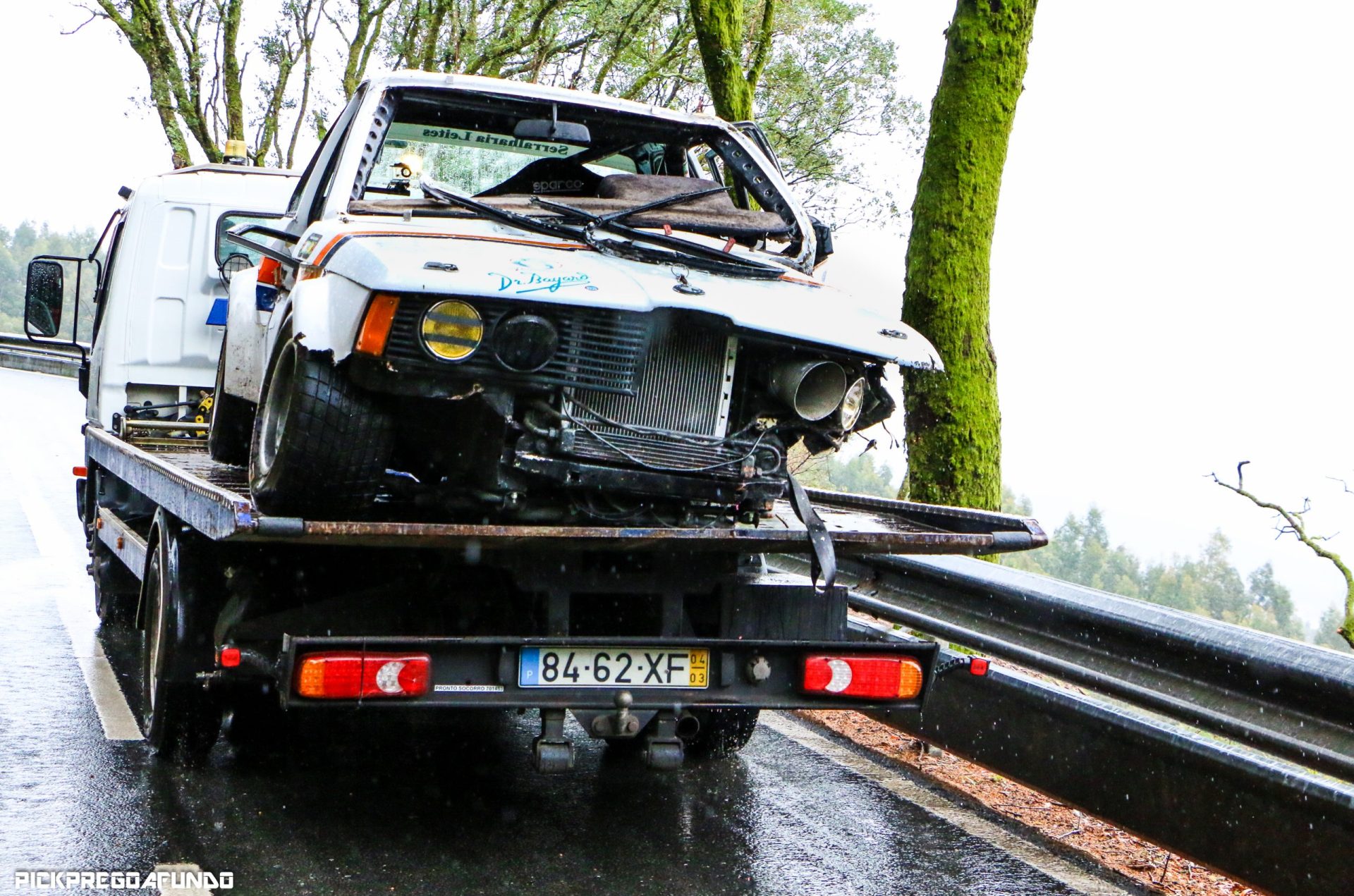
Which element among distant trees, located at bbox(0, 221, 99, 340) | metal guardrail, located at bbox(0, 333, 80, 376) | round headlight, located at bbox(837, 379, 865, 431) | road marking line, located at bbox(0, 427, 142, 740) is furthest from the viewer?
distant trees, located at bbox(0, 221, 99, 340)

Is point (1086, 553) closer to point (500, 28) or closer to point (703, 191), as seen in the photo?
point (500, 28)

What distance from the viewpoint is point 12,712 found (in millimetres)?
5512

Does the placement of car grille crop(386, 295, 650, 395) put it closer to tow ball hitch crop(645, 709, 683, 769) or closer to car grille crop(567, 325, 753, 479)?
car grille crop(567, 325, 753, 479)

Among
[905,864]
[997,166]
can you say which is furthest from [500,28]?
[905,864]

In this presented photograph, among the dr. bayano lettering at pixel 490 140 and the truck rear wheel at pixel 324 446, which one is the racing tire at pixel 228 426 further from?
the truck rear wheel at pixel 324 446

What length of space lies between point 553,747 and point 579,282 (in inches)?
52.2

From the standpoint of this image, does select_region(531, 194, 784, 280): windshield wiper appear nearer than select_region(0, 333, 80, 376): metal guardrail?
Yes

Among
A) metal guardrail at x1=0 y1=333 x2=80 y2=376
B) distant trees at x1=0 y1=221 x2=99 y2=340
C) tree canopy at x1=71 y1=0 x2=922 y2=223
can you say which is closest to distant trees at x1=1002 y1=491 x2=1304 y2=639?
tree canopy at x1=71 y1=0 x2=922 y2=223

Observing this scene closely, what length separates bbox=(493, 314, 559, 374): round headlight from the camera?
3.75m

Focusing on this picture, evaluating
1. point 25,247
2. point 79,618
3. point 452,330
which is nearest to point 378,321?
point 452,330

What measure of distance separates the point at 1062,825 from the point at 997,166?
13.1 feet

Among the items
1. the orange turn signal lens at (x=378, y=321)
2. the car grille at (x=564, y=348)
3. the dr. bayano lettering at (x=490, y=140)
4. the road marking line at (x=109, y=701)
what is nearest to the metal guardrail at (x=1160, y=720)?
the car grille at (x=564, y=348)

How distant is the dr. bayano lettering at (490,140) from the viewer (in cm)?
545

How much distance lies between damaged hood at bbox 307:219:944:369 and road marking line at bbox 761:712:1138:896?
160cm
